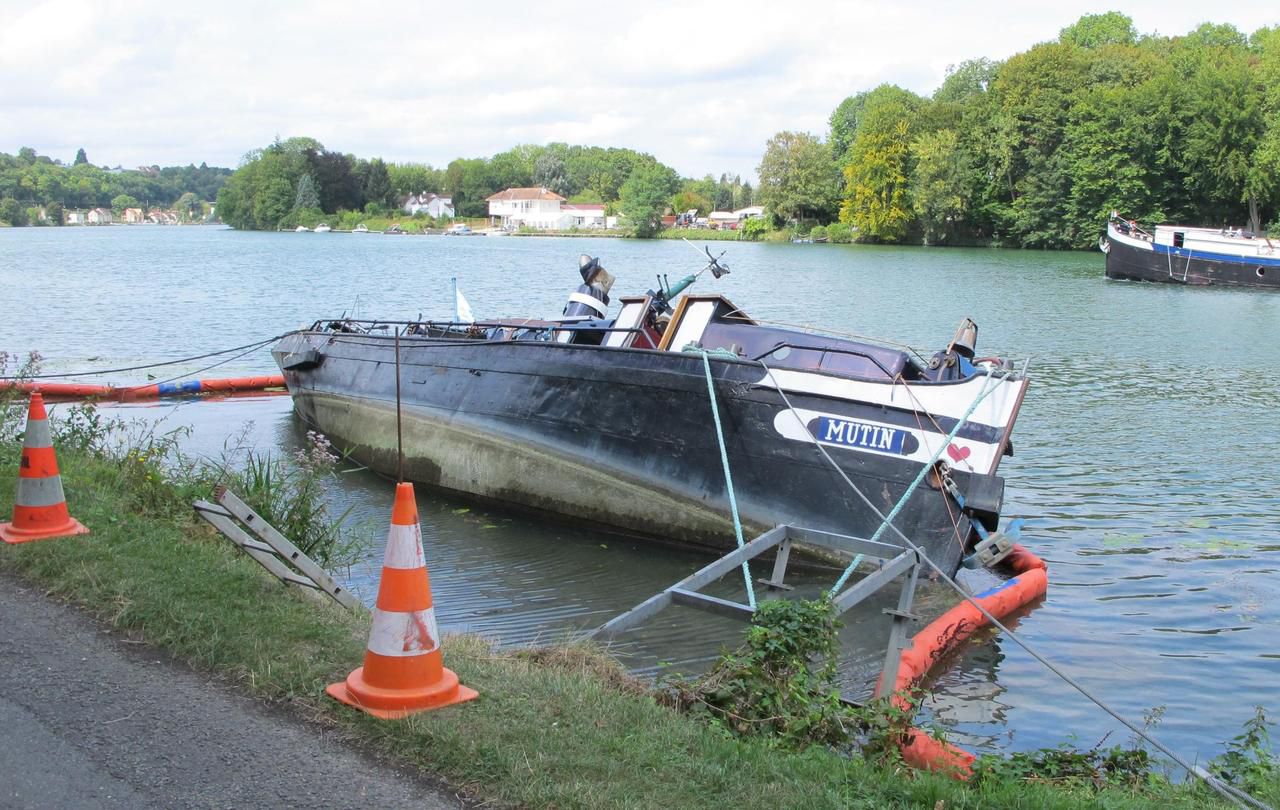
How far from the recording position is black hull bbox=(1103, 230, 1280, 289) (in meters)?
47.5

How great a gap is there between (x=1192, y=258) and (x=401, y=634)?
5144 centimetres

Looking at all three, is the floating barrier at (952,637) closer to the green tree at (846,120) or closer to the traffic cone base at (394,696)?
the traffic cone base at (394,696)

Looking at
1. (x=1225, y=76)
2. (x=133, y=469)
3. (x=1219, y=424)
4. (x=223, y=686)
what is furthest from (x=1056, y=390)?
(x=1225, y=76)

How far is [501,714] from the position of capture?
493 cm

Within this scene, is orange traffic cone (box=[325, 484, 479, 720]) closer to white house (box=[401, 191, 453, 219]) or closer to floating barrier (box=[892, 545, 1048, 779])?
floating barrier (box=[892, 545, 1048, 779])

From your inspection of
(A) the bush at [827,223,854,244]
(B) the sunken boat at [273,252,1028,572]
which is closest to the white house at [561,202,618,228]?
(A) the bush at [827,223,854,244]

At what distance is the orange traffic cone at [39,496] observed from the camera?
7.16m

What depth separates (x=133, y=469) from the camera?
889 cm

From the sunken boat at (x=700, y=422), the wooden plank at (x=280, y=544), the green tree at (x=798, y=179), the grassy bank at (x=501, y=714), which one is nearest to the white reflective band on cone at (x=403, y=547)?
the grassy bank at (x=501, y=714)

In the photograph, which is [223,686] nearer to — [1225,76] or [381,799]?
[381,799]

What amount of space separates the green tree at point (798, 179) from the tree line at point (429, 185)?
838 inches

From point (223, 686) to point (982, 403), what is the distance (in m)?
7.06

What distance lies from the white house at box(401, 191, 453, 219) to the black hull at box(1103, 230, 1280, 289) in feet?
445

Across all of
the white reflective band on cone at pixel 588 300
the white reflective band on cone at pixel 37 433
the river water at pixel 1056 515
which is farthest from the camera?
the white reflective band on cone at pixel 588 300
